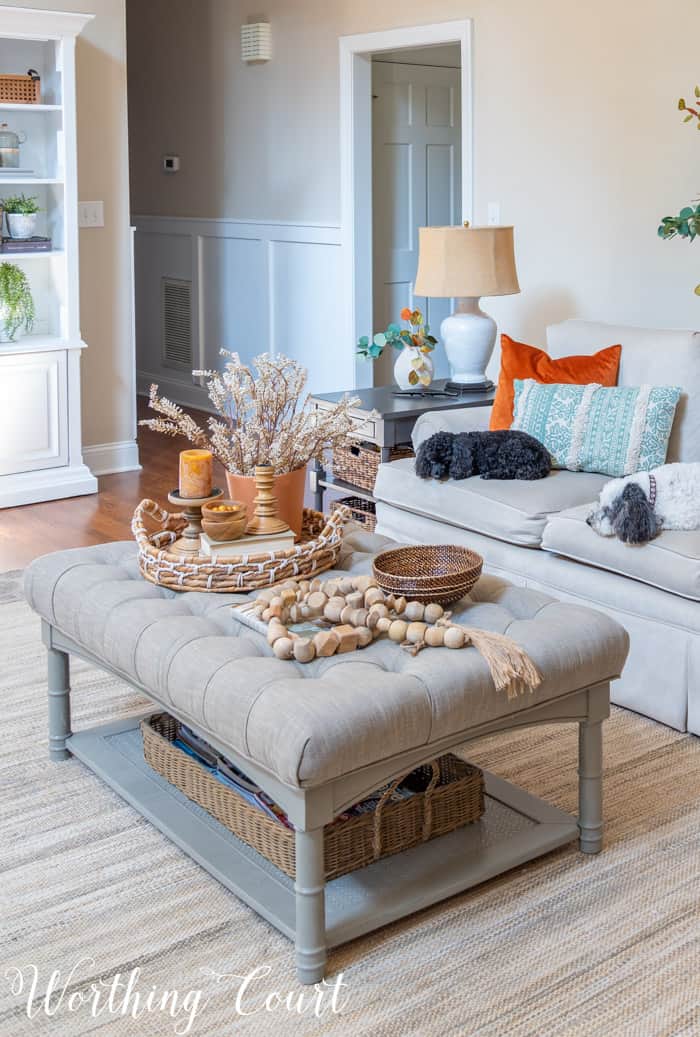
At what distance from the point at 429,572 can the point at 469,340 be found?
2199 millimetres

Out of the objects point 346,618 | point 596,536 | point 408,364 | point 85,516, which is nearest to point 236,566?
point 346,618

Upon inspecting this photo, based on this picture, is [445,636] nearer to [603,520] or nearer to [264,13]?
[603,520]

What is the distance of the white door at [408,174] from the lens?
253 inches

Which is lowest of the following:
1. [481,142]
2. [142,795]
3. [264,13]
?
[142,795]

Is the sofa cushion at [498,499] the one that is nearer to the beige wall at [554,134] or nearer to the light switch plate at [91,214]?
the beige wall at [554,134]

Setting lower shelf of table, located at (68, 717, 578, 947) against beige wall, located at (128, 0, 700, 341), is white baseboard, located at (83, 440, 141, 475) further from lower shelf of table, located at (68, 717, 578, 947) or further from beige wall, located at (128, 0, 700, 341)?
lower shelf of table, located at (68, 717, 578, 947)

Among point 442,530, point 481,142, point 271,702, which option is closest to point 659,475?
point 442,530

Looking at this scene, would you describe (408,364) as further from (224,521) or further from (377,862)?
(377,862)

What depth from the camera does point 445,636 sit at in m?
2.28

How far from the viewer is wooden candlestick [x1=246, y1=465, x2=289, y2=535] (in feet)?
9.11

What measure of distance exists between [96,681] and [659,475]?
1647mm

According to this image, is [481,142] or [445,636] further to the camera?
[481,142]

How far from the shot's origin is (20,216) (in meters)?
5.22

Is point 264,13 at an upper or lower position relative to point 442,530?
upper
